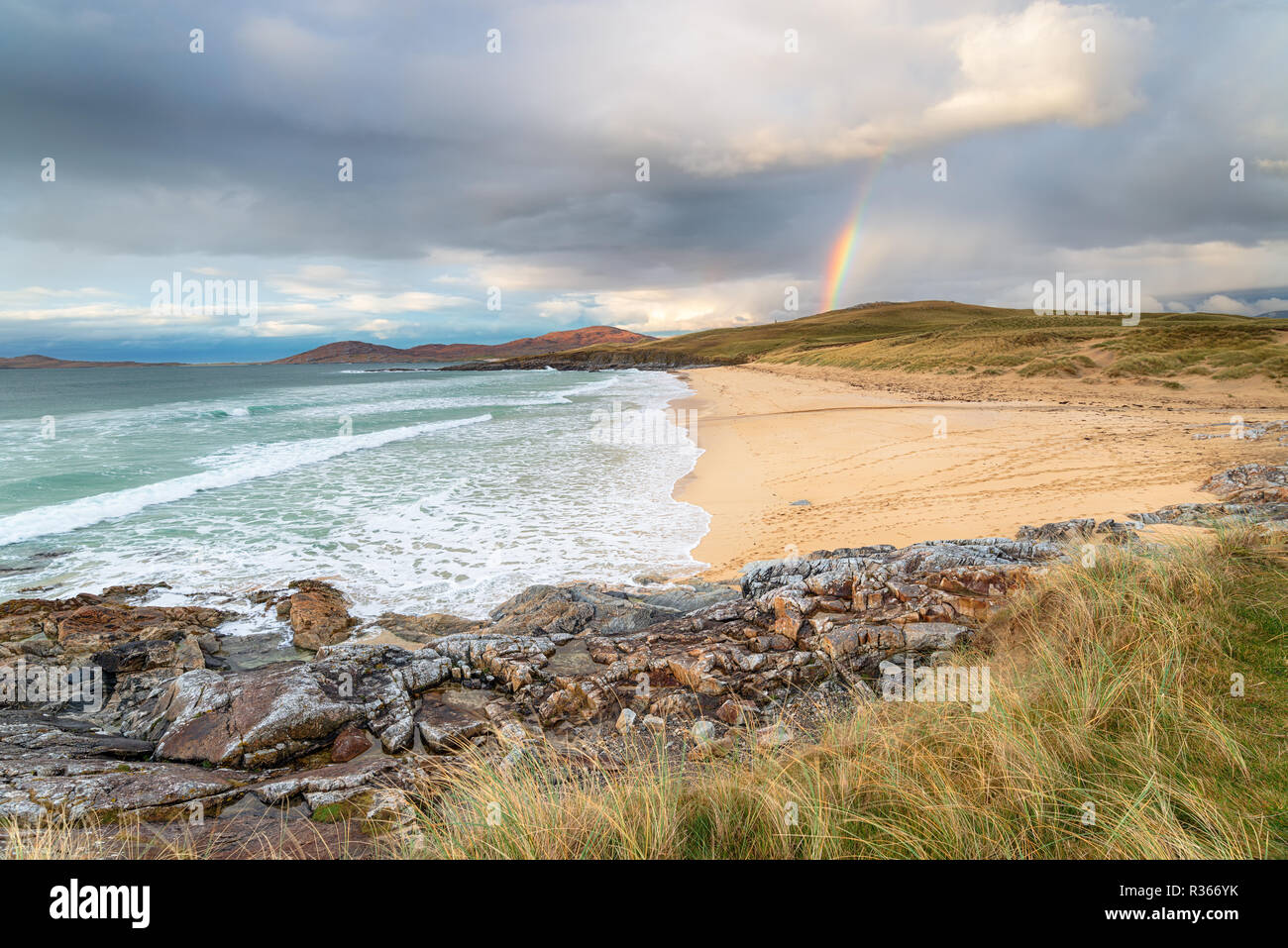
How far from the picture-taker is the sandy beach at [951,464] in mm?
9219

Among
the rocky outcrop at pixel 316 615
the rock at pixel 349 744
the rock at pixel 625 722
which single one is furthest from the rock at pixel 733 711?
the rocky outcrop at pixel 316 615

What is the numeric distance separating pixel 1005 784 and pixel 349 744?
4.12 metres

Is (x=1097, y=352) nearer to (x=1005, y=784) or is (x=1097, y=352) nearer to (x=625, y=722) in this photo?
(x=625, y=722)

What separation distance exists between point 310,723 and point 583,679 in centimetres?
207

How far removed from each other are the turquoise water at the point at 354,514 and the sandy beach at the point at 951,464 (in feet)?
4.90

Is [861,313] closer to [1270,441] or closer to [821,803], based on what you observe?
[1270,441]

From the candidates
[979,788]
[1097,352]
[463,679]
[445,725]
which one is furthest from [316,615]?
[1097,352]

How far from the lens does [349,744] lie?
4.14 m

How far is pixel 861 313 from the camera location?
162375 mm

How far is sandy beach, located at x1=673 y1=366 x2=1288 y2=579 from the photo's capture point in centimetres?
922

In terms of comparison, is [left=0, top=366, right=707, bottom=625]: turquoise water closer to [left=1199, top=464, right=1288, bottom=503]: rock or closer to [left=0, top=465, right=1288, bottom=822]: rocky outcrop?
[left=0, top=465, right=1288, bottom=822]: rocky outcrop

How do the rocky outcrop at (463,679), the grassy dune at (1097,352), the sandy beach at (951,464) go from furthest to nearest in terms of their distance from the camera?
the grassy dune at (1097,352)
the sandy beach at (951,464)
the rocky outcrop at (463,679)

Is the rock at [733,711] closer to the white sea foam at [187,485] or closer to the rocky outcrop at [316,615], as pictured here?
the rocky outcrop at [316,615]
